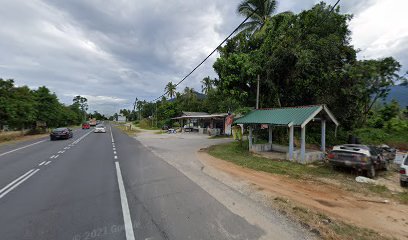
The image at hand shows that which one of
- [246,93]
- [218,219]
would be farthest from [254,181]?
[246,93]

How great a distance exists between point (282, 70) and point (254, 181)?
12.7 meters

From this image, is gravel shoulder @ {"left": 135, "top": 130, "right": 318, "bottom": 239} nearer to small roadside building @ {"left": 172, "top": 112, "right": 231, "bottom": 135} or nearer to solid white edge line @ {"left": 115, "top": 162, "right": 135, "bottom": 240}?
solid white edge line @ {"left": 115, "top": 162, "right": 135, "bottom": 240}

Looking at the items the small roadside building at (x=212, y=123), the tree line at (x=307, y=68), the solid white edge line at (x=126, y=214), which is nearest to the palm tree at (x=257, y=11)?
the tree line at (x=307, y=68)

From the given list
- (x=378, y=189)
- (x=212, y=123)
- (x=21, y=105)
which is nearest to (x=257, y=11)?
(x=212, y=123)

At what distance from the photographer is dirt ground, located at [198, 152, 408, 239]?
5054 mm

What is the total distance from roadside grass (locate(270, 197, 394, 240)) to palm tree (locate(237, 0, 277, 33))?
73.0ft

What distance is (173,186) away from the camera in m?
7.48

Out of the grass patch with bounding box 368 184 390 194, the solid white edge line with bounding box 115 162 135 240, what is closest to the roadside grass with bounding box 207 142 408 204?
the grass patch with bounding box 368 184 390 194

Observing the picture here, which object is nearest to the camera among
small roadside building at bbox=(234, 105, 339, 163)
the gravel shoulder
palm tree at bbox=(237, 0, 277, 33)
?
the gravel shoulder

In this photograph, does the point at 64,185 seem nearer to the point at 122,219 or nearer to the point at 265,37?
the point at 122,219

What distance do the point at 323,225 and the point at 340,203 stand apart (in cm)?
198

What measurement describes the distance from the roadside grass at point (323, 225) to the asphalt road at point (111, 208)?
47.5 inches

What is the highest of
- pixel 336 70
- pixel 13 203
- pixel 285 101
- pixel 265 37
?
pixel 265 37

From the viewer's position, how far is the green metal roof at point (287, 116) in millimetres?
12289
